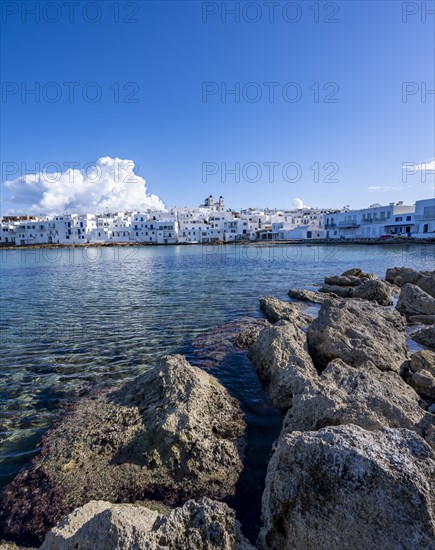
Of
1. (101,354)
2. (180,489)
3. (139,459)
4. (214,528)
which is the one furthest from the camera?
(101,354)

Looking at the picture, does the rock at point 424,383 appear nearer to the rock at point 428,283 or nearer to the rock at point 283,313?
the rock at point 283,313

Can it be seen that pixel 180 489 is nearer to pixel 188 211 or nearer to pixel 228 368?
pixel 228 368

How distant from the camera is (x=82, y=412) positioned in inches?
246

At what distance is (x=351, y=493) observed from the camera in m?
2.99

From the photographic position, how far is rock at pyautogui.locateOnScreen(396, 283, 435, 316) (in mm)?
13234

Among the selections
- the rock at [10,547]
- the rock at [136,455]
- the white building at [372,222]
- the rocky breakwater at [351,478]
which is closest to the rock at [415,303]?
the rocky breakwater at [351,478]

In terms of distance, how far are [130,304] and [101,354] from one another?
769cm

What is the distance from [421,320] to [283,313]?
17.3 ft

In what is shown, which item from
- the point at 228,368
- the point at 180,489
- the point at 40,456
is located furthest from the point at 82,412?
the point at 228,368

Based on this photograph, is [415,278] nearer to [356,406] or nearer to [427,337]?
[427,337]

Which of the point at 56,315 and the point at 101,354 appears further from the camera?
the point at 56,315

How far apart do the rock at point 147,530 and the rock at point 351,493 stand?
0.50 meters

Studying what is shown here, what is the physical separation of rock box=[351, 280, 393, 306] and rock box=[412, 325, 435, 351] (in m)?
5.60

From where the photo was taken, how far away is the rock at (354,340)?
760 centimetres
